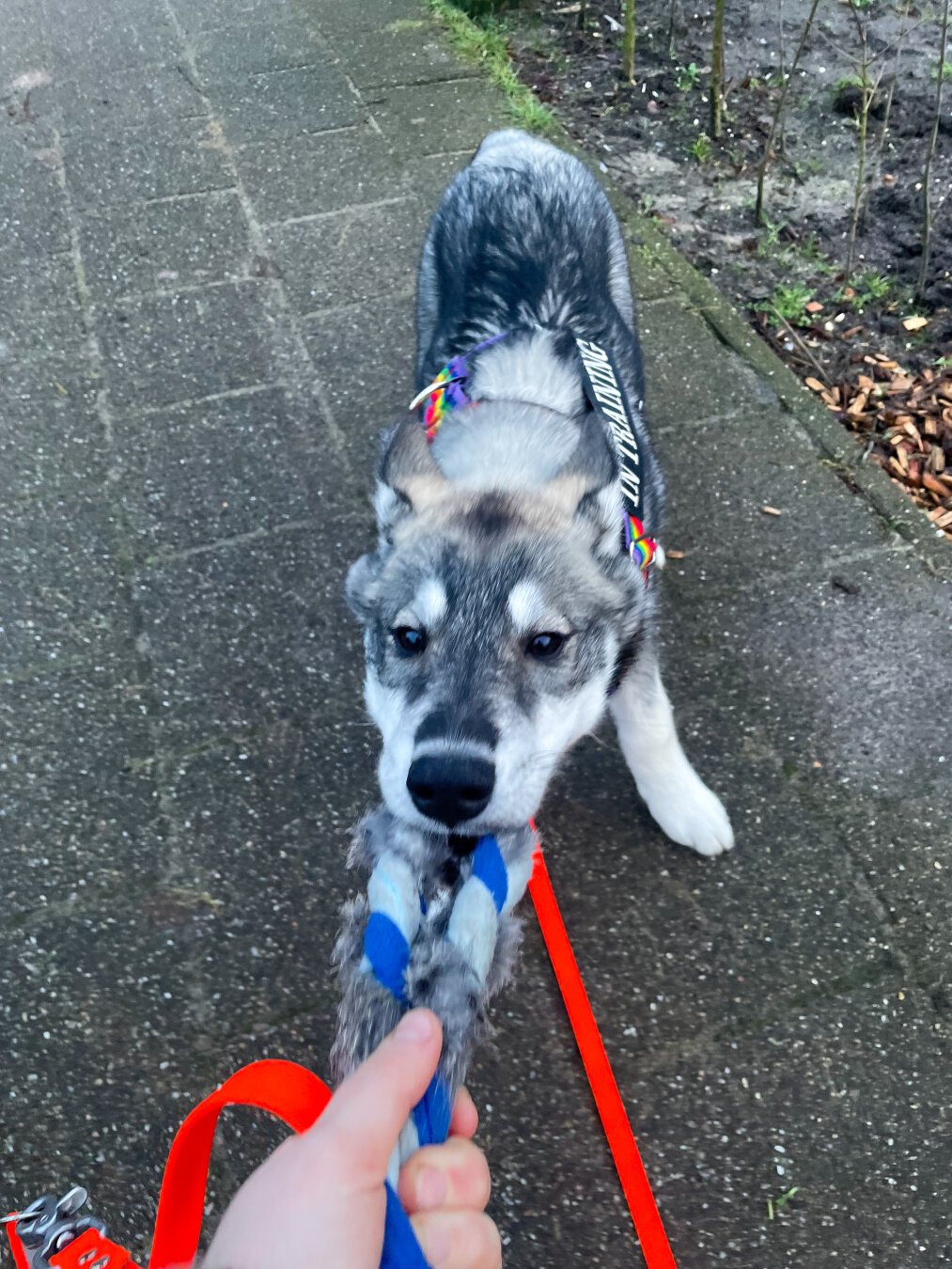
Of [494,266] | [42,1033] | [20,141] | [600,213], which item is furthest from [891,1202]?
[20,141]

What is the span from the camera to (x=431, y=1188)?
4.06ft

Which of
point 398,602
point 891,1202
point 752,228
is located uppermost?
point 398,602

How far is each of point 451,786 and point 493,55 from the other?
20.1 ft

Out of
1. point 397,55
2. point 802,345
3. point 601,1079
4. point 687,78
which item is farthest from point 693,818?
point 397,55

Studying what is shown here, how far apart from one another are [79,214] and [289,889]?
4.29 m

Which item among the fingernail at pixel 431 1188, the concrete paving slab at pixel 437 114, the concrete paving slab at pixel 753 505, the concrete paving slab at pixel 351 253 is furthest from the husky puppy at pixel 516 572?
the concrete paving slab at pixel 437 114

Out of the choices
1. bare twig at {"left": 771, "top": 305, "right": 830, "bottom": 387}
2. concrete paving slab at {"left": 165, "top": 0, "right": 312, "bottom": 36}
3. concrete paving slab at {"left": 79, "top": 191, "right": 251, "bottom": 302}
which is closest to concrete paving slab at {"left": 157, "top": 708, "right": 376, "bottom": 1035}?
bare twig at {"left": 771, "top": 305, "right": 830, "bottom": 387}

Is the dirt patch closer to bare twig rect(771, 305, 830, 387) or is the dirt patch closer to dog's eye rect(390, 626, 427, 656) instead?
bare twig rect(771, 305, 830, 387)

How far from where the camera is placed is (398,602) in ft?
7.84

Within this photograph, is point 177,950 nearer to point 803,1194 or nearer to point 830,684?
point 803,1194

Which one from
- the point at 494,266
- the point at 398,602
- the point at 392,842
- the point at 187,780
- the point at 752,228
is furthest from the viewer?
the point at 752,228

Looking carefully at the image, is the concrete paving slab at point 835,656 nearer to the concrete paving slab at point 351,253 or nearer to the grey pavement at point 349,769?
the grey pavement at point 349,769

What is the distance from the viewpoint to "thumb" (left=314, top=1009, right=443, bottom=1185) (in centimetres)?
115

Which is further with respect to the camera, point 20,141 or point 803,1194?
point 20,141
